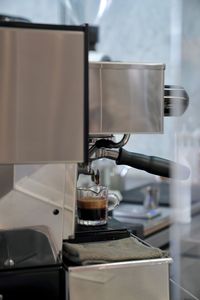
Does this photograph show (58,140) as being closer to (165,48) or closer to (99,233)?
(99,233)

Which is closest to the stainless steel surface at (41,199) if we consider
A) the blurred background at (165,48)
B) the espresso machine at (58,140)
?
the espresso machine at (58,140)

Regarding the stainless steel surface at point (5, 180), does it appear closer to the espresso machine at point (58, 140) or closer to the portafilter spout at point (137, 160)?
the espresso machine at point (58, 140)

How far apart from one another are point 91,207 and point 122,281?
147mm

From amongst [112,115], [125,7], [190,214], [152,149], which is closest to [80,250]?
[112,115]

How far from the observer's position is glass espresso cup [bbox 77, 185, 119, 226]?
71cm

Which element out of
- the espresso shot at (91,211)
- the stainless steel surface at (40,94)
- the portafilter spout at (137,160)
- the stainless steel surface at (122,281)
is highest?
the stainless steel surface at (40,94)

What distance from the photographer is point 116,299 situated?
58 centimetres

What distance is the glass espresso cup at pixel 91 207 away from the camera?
708mm

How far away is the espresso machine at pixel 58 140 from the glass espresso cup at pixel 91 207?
0.04 metres

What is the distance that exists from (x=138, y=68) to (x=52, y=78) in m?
0.13

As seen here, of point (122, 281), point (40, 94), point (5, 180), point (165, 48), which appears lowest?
point (122, 281)

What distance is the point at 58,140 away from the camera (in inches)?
21.3

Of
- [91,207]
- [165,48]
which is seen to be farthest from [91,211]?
[165,48]

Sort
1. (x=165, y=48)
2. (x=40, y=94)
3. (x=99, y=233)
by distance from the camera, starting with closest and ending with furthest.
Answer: (x=40, y=94), (x=99, y=233), (x=165, y=48)
